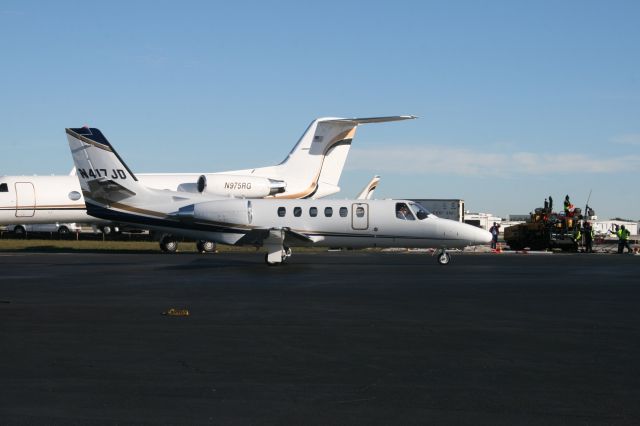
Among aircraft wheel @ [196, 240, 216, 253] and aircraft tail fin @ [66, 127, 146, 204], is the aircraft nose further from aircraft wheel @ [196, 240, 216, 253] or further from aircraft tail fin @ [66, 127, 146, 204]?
aircraft wheel @ [196, 240, 216, 253]

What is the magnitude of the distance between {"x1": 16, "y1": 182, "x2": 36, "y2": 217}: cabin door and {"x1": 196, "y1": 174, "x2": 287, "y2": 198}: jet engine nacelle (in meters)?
9.13

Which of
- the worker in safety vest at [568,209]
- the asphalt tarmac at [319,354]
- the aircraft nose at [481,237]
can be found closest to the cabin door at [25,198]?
the asphalt tarmac at [319,354]

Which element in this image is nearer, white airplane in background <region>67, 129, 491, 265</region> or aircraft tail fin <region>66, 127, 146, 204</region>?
white airplane in background <region>67, 129, 491, 265</region>

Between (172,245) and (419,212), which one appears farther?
(172,245)

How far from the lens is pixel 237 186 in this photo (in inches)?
1415

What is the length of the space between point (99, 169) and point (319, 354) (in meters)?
22.6

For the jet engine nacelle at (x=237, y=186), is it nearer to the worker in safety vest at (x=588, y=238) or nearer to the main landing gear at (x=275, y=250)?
the main landing gear at (x=275, y=250)

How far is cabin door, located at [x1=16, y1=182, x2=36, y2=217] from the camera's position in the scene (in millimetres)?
39188

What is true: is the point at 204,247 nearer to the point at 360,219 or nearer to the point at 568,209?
the point at 360,219

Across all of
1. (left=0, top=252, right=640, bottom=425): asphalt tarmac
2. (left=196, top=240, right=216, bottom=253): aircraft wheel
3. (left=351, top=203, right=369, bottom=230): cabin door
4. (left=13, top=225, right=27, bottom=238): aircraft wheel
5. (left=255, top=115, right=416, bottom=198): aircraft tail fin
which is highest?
(left=255, top=115, right=416, bottom=198): aircraft tail fin

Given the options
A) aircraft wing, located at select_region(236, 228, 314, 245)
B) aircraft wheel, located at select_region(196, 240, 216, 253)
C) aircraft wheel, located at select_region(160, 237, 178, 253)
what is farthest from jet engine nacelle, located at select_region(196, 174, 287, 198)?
aircraft wing, located at select_region(236, 228, 314, 245)

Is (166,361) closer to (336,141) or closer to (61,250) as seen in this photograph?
(336,141)

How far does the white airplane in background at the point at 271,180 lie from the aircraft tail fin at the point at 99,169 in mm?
7626

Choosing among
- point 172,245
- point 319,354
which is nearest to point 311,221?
point 172,245
